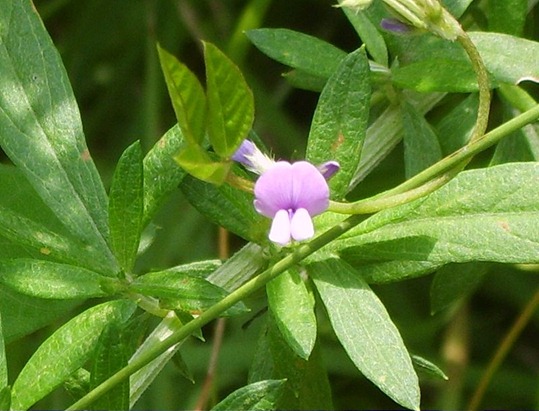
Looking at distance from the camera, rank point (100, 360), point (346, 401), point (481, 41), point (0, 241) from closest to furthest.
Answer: point (100, 360) < point (481, 41) < point (0, 241) < point (346, 401)

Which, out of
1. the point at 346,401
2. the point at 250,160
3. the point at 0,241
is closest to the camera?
the point at 250,160

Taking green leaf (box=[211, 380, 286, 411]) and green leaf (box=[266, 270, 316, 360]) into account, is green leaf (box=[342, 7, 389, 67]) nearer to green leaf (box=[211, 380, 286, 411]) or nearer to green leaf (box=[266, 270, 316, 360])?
green leaf (box=[266, 270, 316, 360])

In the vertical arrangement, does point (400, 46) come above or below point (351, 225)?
above

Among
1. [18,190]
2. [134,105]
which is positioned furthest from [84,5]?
[18,190]

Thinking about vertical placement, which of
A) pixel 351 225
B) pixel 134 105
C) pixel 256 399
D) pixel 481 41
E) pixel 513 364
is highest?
pixel 134 105

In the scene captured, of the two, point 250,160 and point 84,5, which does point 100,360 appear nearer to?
point 250,160

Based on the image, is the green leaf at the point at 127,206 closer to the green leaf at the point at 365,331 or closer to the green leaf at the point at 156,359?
the green leaf at the point at 156,359

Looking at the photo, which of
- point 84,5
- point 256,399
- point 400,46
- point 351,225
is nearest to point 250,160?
point 351,225

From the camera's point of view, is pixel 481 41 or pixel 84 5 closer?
pixel 481 41

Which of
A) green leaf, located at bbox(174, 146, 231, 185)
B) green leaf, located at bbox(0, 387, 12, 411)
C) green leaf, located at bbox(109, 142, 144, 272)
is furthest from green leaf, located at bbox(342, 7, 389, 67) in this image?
green leaf, located at bbox(0, 387, 12, 411)
